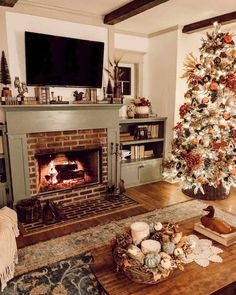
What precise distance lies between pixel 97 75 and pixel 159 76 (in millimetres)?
1417

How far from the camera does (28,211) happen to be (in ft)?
10.6

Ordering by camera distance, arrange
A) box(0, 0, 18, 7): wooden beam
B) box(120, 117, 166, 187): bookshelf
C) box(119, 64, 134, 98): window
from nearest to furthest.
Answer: box(0, 0, 18, 7): wooden beam < box(120, 117, 166, 187): bookshelf < box(119, 64, 134, 98): window

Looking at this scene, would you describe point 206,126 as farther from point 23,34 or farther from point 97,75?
point 23,34

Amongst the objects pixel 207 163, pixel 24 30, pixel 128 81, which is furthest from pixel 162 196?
pixel 24 30

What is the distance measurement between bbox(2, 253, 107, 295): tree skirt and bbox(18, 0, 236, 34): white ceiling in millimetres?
3034

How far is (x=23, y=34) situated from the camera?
3326 mm

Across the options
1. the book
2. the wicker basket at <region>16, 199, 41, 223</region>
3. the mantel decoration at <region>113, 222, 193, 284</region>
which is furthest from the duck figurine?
the wicker basket at <region>16, 199, 41, 223</region>

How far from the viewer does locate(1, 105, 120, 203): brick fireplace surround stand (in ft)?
10.9

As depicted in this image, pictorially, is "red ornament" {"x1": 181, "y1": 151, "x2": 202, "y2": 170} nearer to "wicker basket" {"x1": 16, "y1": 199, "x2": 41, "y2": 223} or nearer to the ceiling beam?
the ceiling beam

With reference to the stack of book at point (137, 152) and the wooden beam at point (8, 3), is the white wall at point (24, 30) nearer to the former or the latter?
the wooden beam at point (8, 3)

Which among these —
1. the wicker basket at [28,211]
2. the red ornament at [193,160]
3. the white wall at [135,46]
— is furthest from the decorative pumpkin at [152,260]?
the white wall at [135,46]

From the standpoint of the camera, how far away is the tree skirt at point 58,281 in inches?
81.7

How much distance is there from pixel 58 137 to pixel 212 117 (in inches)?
83.9

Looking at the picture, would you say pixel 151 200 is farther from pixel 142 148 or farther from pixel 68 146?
pixel 68 146
